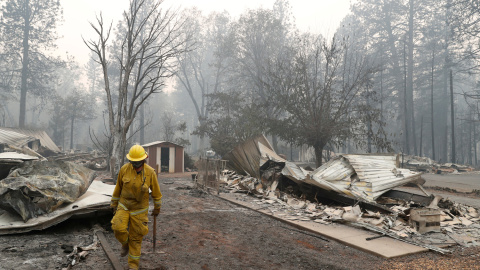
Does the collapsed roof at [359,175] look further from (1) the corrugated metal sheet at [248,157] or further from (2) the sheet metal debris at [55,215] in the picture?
(2) the sheet metal debris at [55,215]

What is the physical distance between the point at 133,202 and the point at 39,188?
263 centimetres

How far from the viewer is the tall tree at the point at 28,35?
1405 inches

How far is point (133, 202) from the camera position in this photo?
410cm

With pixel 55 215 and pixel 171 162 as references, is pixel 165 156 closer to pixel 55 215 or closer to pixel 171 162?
pixel 171 162

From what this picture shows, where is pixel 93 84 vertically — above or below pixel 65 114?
above

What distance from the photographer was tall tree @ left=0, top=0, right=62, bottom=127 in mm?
35688

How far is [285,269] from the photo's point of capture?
4449mm

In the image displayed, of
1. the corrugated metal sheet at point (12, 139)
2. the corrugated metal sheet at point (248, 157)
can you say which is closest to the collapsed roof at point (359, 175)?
the corrugated metal sheet at point (248, 157)

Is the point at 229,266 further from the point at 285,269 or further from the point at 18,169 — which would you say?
the point at 18,169

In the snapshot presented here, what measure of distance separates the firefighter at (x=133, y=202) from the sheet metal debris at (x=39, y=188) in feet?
7.20

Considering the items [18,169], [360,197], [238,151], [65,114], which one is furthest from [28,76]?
[360,197]

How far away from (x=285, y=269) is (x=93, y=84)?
71.6 m

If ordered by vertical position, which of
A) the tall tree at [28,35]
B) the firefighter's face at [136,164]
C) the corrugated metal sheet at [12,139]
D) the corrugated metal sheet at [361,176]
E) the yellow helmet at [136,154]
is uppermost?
the tall tree at [28,35]

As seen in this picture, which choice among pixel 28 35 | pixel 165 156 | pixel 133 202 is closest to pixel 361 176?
pixel 133 202
